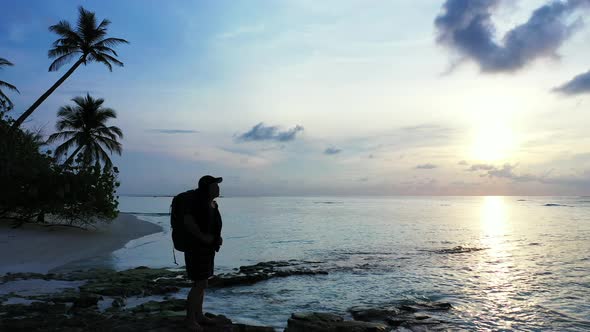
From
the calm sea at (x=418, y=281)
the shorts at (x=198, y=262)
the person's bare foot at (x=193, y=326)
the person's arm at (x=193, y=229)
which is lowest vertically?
the calm sea at (x=418, y=281)

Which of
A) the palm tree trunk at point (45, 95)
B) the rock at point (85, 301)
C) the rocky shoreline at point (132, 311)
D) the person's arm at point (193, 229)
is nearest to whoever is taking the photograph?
the person's arm at point (193, 229)

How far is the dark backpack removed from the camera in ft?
18.9

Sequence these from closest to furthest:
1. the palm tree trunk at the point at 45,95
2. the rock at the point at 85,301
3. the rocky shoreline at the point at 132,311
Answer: the rocky shoreline at the point at 132,311
the rock at the point at 85,301
the palm tree trunk at the point at 45,95

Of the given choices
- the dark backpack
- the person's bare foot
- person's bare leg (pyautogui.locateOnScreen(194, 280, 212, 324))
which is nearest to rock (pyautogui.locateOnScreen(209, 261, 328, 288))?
person's bare leg (pyautogui.locateOnScreen(194, 280, 212, 324))

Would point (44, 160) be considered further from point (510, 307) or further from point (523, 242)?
point (523, 242)

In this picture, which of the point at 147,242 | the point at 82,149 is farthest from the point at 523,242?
the point at 82,149

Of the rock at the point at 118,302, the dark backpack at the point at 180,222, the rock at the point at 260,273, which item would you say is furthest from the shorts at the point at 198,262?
the rock at the point at 260,273

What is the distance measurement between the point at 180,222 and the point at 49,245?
16.1m

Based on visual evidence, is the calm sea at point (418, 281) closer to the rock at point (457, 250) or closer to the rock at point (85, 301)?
the rock at point (457, 250)

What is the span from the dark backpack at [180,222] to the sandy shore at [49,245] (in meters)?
9.64

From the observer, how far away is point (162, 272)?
13289 millimetres

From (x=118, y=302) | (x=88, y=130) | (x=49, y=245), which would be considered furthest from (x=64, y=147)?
(x=118, y=302)

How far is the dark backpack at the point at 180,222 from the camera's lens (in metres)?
5.75

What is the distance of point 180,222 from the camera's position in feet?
18.9
